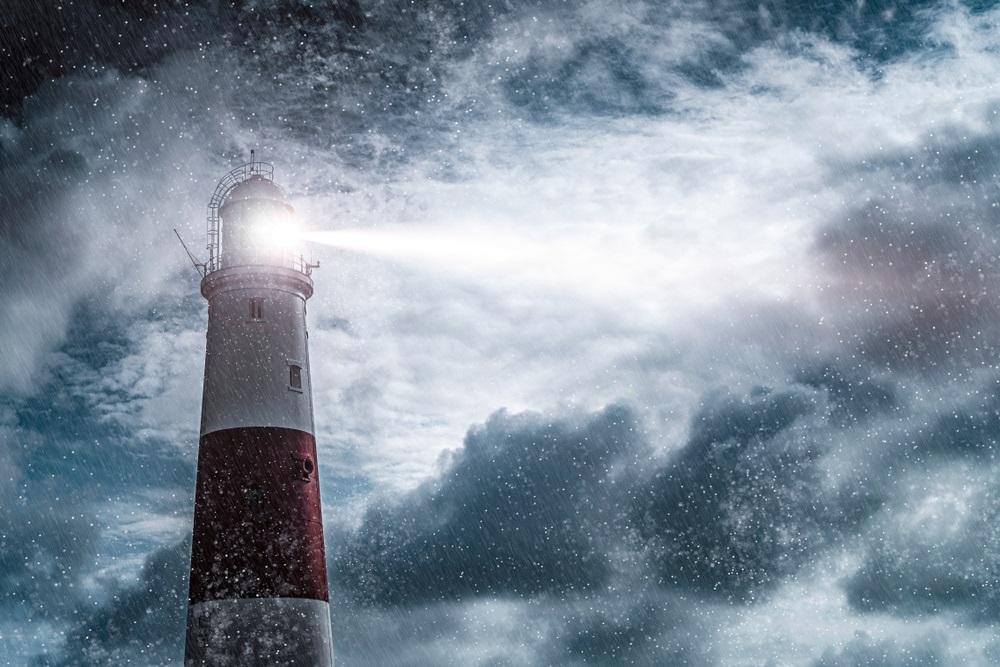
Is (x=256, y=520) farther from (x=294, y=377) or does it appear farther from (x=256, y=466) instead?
(x=294, y=377)

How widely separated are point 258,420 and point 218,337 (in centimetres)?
271

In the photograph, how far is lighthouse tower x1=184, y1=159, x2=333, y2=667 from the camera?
23781 mm

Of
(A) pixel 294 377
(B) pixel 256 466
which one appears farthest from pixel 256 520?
(A) pixel 294 377

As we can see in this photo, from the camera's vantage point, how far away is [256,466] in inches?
983

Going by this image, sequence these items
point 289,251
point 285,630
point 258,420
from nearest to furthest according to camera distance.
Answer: point 285,630 < point 258,420 < point 289,251

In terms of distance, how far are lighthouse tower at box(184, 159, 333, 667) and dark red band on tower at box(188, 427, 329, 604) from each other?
26mm

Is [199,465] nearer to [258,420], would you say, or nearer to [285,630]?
[258,420]

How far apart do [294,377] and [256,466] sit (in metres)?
2.72

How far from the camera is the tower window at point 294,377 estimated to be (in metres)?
26.3

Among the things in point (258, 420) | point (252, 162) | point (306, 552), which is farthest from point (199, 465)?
point (252, 162)

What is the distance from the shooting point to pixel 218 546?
962 inches

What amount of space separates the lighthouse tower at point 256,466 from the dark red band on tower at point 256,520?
0.03 metres

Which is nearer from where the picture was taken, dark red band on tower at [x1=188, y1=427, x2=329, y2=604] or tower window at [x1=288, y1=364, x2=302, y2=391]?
dark red band on tower at [x1=188, y1=427, x2=329, y2=604]

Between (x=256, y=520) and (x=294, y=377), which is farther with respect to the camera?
(x=294, y=377)
